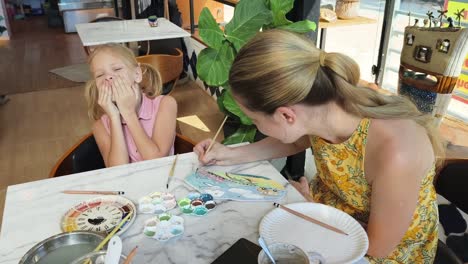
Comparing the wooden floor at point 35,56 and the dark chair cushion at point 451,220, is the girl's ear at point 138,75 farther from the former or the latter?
the wooden floor at point 35,56

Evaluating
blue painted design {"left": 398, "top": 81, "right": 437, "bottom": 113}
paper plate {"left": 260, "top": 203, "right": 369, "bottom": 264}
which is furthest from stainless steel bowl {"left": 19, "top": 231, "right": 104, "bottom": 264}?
blue painted design {"left": 398, "top": 81, "right": 437, "bottom": 113}

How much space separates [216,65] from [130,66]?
476 mm

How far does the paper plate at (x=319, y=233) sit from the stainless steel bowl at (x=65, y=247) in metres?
0.35

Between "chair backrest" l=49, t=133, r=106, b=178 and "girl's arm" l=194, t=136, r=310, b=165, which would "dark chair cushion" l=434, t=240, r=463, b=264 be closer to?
"girl's arm" l=194, t=136, r=310, b=165

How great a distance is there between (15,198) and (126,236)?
1.22ft

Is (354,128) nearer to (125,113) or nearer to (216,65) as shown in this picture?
(125,113)

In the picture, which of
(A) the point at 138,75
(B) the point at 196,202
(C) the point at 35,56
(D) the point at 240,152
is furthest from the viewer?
(C) the point at 35,56

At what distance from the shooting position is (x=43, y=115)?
3.72 metres

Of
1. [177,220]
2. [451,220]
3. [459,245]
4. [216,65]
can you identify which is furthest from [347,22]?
[177,220]

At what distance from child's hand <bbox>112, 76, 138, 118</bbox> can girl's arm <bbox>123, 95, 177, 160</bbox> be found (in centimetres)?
2

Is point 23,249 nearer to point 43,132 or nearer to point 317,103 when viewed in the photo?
point 317,103

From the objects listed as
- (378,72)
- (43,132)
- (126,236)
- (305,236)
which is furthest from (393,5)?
(43,132)

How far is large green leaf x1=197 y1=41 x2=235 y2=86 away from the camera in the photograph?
1900mm

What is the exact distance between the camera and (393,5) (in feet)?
9.45
